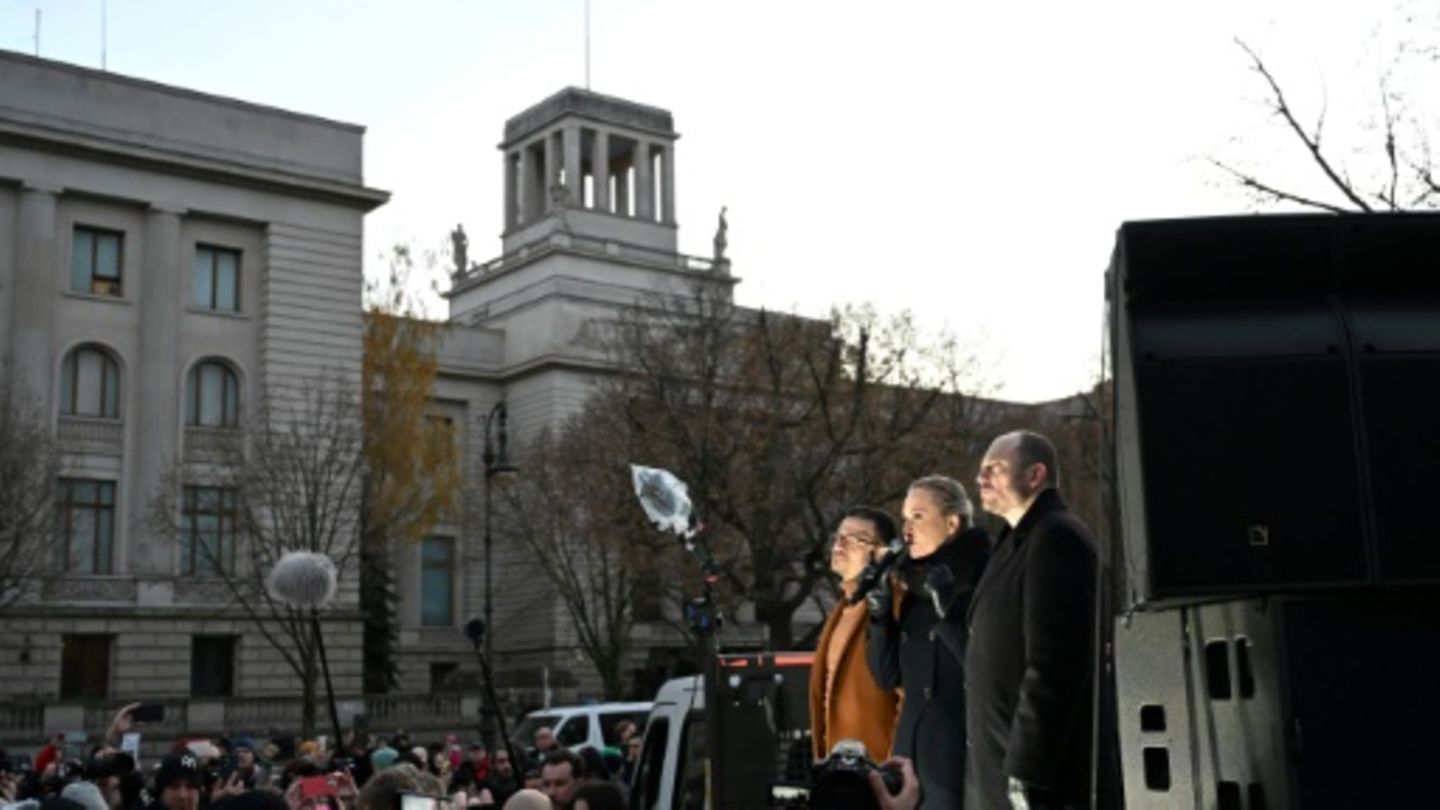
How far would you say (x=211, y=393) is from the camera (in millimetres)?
54500

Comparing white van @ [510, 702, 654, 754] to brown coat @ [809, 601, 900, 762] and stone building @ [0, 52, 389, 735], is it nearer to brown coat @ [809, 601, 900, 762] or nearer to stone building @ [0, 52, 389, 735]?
stone building @ [0, 52, 389, 735]

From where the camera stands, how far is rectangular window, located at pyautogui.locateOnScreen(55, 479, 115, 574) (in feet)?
163

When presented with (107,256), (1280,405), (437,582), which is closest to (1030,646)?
(1280,405)

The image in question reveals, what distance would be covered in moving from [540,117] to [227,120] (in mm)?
35461

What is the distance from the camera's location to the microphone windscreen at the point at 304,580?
13.1 meters

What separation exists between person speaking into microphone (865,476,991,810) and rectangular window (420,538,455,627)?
62.0 meters

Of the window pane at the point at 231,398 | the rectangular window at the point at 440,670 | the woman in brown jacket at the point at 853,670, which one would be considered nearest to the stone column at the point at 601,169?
the rectangular window at the point at 440,670

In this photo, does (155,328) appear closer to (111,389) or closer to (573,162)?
(111,389)

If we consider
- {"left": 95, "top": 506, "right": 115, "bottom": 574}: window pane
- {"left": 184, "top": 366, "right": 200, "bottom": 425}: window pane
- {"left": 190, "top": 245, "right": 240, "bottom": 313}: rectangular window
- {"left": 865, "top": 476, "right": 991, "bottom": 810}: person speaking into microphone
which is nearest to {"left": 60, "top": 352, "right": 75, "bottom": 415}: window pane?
{"left": 95, "top": 506, "right": 115, "bottom": 574}: window pane

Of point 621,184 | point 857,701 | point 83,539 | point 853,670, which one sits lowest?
point 857,701

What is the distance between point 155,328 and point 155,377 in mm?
1605

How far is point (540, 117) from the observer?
293ft

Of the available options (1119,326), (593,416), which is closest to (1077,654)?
(1119,326)

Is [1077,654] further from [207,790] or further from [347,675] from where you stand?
[347,675]
